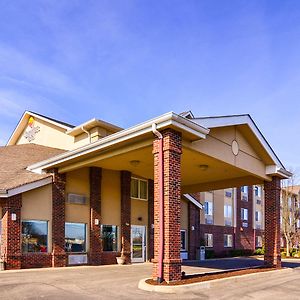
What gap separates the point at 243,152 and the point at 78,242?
8.54 meters

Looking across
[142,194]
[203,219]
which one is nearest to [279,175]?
[142,194]

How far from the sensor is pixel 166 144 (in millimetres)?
12391

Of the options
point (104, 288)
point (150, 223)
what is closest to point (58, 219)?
point (150, 223)

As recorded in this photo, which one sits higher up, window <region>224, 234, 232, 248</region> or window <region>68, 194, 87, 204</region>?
window <region>68, 194, 87, 204</region>

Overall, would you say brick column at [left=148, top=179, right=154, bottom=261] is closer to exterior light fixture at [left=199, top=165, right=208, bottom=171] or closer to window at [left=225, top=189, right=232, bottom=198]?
exterior light fixture at [left=199, top=165, right=208, bottom=171]

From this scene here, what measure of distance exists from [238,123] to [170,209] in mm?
5456

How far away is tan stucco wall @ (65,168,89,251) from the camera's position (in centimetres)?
1911

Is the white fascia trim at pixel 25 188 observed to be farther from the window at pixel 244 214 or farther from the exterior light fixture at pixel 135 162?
the window at pixel 244 214

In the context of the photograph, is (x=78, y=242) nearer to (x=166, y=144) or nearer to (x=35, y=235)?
(x=35, y=235)

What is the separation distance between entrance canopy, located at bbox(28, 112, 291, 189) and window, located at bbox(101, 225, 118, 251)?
298 centimetres

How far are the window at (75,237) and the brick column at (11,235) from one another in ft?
8.10

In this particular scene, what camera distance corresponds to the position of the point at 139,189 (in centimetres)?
2277

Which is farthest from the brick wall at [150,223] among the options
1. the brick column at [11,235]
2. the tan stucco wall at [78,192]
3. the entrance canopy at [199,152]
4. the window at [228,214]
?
the window at [228,214]

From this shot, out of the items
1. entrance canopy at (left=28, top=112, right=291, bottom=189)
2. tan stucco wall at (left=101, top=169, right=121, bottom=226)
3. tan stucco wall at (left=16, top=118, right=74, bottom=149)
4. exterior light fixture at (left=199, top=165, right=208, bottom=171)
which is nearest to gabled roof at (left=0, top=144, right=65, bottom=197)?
entrance canopy at (left=28, top=112, right=291, bottom=189)
